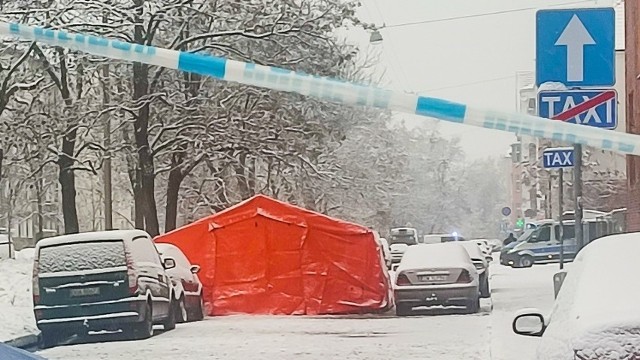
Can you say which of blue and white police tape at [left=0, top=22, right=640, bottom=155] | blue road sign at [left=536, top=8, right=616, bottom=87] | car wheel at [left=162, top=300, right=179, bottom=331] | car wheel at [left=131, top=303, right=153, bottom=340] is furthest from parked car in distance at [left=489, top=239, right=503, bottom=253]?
blue and white police tape at [left=0, top=22, right=640, bottom=155]

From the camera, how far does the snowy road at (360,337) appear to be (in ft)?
29.8

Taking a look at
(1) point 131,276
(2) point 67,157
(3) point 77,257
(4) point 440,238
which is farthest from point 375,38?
(3) point 77,257

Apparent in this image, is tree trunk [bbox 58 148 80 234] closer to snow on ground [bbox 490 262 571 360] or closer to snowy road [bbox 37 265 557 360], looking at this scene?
snowy road [bbox 37 265 557 360]

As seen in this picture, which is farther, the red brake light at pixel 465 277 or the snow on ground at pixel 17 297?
the red brake light at pixel 465 277

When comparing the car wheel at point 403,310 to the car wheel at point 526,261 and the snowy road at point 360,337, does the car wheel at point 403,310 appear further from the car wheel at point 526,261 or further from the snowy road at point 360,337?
the car wheel at point 526,261

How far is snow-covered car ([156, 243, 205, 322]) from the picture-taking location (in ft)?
37.1

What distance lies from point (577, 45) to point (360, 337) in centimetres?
499

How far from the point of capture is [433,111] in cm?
217

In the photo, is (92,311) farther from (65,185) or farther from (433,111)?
(433,111)

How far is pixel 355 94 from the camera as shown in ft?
6.88

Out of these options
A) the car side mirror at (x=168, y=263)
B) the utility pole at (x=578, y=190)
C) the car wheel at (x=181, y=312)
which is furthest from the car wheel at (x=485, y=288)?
the utility pole at (x=578, y=190)

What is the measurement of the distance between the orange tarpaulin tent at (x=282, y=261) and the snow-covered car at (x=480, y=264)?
3.57ft

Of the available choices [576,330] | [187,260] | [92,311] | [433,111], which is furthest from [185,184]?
[433,111]

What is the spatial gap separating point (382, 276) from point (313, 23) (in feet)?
9.90
